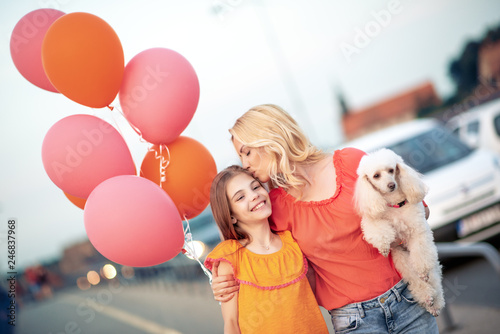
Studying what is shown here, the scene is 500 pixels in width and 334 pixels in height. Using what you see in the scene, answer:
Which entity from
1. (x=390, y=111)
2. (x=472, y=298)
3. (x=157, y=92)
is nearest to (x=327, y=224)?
(x=157, y=92)

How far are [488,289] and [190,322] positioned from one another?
4.83 meters

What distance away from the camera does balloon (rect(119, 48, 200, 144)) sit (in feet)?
8.32

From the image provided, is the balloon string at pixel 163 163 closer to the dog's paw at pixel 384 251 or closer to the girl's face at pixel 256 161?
the girl's face at pixel 256 161

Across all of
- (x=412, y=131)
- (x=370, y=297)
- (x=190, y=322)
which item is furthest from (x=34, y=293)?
(x=370, y=297)

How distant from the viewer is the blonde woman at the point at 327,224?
2264mm

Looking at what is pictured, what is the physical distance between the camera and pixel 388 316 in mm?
2234

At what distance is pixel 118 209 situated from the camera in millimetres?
2193

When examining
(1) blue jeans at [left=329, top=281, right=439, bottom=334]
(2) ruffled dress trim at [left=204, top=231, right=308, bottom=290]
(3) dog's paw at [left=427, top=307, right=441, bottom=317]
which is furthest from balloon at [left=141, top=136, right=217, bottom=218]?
(3) dog's paw at [left=427, top=307, right=441, bottom=317]

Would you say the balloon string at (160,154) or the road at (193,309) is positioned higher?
the balloon string at (160,154)

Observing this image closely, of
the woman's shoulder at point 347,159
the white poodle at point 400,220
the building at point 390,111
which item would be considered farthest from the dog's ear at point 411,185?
the building at point 390,111

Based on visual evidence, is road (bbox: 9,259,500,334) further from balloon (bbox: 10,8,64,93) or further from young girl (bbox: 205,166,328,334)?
balloon (bbox: 10,8,64,93)

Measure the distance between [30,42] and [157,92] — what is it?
0.86 m

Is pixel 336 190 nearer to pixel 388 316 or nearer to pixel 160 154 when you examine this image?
pixel 388 316

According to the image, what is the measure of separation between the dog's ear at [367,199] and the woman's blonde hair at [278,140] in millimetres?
346
